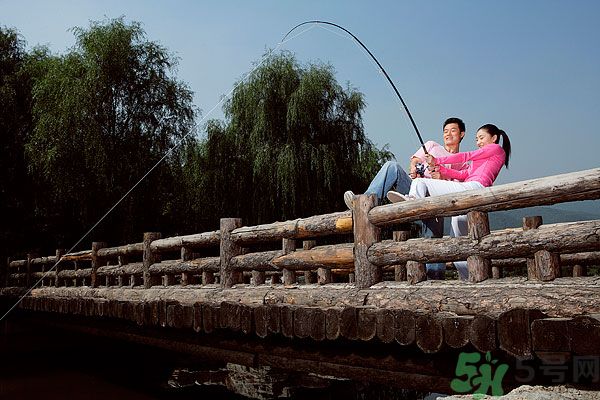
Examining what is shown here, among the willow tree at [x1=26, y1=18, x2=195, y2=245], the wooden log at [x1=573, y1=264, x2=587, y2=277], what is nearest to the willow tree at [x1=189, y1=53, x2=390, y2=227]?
the willow tree at [x1=26, y1=18, x2=195, y2=245]

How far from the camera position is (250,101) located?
18.3m

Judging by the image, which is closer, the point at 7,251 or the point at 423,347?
the point at 423,347

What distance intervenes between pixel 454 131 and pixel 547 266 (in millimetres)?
2016

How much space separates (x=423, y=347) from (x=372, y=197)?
1480 mm

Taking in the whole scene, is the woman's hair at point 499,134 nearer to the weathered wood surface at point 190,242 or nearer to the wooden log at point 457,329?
the wooden log at point 457,329

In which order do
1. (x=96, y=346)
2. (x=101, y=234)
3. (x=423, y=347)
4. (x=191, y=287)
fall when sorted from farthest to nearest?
(x=101, y=234) < (x=96, y=346) < (x=191, y=287) < (x=423, y=347)

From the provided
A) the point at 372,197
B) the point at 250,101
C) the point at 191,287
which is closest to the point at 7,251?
the point at 250,101

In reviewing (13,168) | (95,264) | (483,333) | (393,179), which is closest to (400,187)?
(393,179)

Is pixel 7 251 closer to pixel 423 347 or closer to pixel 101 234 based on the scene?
pixel 101 234

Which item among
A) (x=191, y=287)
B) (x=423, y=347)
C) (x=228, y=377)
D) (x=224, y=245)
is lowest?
(x=228, y=377)

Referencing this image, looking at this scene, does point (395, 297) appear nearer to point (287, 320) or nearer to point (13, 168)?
point (287, 320)

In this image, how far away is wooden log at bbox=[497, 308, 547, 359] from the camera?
131 inches

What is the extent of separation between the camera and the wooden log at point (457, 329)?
12.1 ft

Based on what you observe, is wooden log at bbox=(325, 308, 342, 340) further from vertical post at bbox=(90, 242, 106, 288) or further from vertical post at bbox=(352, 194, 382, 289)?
vertical post at bbox=(90, 242, 106, 288)
